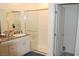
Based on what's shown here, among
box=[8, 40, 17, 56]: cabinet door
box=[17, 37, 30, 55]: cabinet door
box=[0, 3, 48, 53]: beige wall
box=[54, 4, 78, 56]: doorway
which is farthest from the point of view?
box=[0, 3, 48, 53]: beige wall

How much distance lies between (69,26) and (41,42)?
129 cm

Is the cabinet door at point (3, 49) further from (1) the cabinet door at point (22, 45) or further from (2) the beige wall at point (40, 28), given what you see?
(2) the beige wall at point (40, 28)

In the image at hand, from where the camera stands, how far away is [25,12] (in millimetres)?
4773

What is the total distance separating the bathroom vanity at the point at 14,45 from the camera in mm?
3279

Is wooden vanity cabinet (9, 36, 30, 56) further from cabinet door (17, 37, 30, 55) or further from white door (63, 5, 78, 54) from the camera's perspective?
white door (63, 5, 78, 54)

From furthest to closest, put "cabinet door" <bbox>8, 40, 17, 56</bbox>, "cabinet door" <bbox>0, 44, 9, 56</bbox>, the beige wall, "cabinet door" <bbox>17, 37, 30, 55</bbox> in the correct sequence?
the beige wall
"cabinet door" <bbox>17, 37, 30, 55</bbox>
"cabinet door" <bbox>8, 40, 17, 56</bbox>
"cabinet door" <bbox>0, 44, 9, 56</bbox>

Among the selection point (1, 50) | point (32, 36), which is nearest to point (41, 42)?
point (32, 36)

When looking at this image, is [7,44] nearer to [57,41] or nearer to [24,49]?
[24,49]

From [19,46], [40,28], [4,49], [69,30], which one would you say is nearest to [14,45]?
[19,46]

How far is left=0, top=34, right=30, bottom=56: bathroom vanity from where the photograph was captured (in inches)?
129

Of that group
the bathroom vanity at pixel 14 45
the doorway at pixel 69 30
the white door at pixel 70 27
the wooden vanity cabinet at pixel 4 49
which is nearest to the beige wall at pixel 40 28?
the bathroom vanity at pixel 14 45

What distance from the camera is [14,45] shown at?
3.61 meters

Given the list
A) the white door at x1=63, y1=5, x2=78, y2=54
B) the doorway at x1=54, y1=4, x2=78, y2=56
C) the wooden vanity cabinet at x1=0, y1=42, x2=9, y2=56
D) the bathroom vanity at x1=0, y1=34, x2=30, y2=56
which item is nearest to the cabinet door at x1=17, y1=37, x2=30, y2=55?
the bathroom vanity at x1=0, y1=34, x2=30, y2=56

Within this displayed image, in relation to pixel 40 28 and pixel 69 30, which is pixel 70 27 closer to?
pixel 69 30
